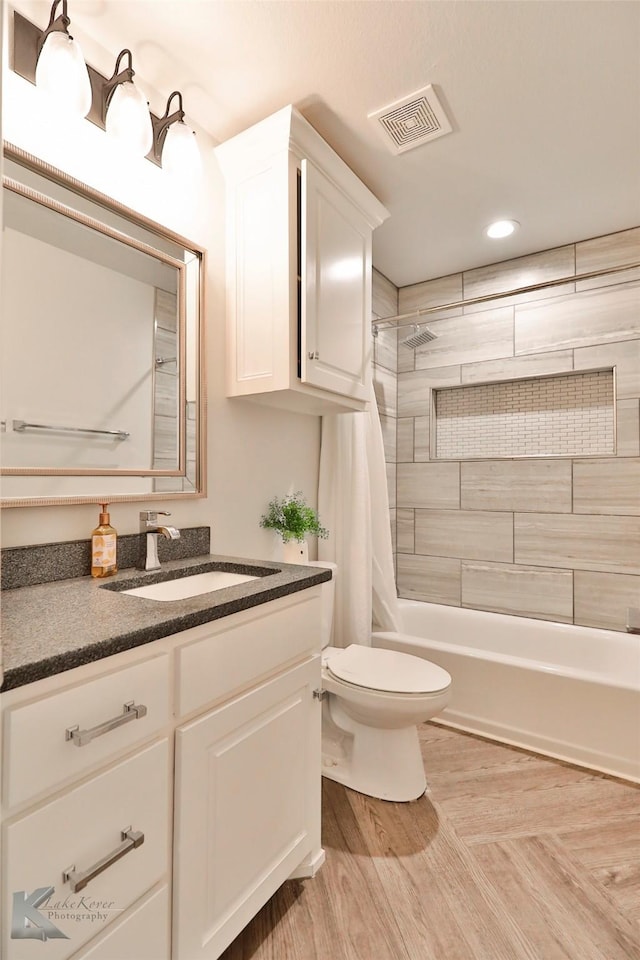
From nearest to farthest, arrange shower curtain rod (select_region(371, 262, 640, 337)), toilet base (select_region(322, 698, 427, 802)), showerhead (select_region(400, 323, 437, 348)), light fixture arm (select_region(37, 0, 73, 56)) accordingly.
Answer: light fixture arm (select_region(37, 0, 73, 56)) → toilet base (select_region(322, 698, 427, 802)) → shower curtain rod (select_region(371, 262, 640, 337)) → showerhead (select_region(400, 323, 437, 348))

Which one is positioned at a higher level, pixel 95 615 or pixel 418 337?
pixel 418 337

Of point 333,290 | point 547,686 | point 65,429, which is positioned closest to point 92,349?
point 65,429

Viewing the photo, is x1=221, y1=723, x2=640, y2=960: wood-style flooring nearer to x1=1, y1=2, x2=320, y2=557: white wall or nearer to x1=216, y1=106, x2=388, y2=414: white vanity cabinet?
x1=1, y1=2, x2=320, y2=557: white wall

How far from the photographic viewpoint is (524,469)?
2768mm

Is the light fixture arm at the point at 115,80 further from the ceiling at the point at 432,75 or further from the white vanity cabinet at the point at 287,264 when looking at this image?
the white vanity cabinet at the point at 287,264

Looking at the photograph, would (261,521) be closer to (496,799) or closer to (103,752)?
(103,752)

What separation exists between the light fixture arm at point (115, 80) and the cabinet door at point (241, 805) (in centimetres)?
167

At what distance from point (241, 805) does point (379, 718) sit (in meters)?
0.73

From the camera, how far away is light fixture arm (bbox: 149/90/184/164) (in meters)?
1.55

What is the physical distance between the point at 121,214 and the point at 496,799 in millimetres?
2345

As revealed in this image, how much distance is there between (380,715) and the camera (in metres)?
1.73

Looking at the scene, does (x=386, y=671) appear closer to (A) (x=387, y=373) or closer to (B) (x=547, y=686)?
(B) (x=547, y=686)

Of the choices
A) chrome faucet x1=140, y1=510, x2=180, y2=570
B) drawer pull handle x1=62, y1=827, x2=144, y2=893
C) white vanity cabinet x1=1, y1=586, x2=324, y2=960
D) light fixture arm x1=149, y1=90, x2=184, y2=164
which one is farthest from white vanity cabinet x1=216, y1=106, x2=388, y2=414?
drawer pull handle x1=62, y1=827, x2=144, y2=893

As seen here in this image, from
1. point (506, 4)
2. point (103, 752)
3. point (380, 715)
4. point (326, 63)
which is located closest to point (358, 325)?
point (326, 63)
